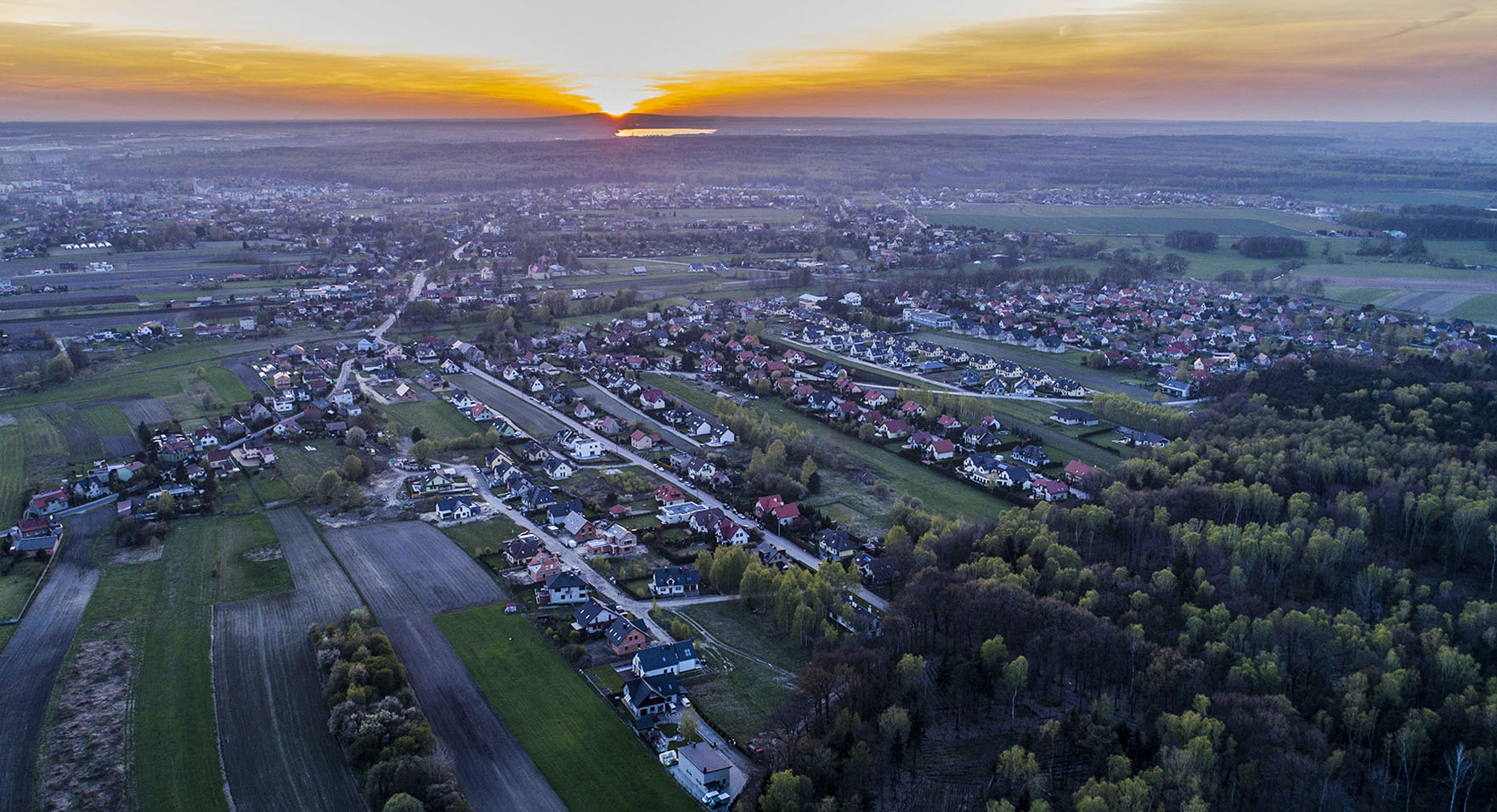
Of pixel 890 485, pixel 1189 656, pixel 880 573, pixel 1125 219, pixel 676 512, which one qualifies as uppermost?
pixel 1125 219

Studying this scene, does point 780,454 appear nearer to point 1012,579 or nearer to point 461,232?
point 1012,579

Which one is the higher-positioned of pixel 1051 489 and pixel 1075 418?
pixel 1075 418

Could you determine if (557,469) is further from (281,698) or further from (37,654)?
(37,654)

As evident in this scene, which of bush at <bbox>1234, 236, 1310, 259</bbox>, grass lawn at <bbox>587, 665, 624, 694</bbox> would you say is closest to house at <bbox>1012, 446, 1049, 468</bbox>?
grass lawn at <bbox>587, 665, 624, 694</bbox>

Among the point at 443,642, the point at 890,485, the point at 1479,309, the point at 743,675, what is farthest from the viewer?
the point at 1479,309

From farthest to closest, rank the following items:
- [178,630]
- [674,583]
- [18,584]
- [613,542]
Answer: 1. [613,542]
2. [674,583]
3. [18,584]
4. [178,630]

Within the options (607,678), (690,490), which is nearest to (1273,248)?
(690,490)

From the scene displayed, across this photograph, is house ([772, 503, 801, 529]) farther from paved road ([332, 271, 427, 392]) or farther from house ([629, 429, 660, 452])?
paved road ([332, 271, 427, 392])

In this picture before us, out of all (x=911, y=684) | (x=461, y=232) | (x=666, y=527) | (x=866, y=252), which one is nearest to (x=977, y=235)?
(x=866, y=252)

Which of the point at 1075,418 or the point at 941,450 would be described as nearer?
the point at 941,450
